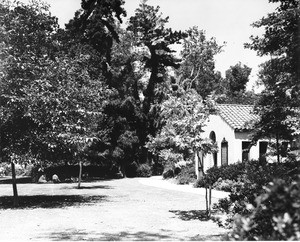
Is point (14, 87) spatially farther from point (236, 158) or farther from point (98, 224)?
point (236, 158)

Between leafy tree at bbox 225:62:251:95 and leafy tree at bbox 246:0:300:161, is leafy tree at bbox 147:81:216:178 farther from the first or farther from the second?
leafy tree at bbox 225:62:251:95

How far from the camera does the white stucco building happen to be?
24559mm

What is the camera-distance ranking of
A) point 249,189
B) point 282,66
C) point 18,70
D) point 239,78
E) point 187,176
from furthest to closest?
point 239,78 → point 187,176 → point 18,70 → point 282,66 → point 249,189

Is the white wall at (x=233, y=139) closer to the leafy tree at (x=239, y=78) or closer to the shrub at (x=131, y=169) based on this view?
the shrub at (x=131, y=169)

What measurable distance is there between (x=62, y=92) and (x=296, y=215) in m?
13.5

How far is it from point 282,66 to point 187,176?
1826 cm

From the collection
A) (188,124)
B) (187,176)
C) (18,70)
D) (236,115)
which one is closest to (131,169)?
(187,176)

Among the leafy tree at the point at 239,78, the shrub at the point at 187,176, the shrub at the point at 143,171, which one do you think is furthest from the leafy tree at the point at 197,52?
the shrub at the point at 187,176

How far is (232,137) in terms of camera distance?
24922 mm

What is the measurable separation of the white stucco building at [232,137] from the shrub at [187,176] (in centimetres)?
152

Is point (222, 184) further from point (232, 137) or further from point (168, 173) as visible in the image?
point (168, 173)

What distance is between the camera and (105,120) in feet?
119

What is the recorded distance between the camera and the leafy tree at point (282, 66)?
9.51 m

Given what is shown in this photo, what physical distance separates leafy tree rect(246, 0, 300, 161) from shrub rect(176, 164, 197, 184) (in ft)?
48.8
